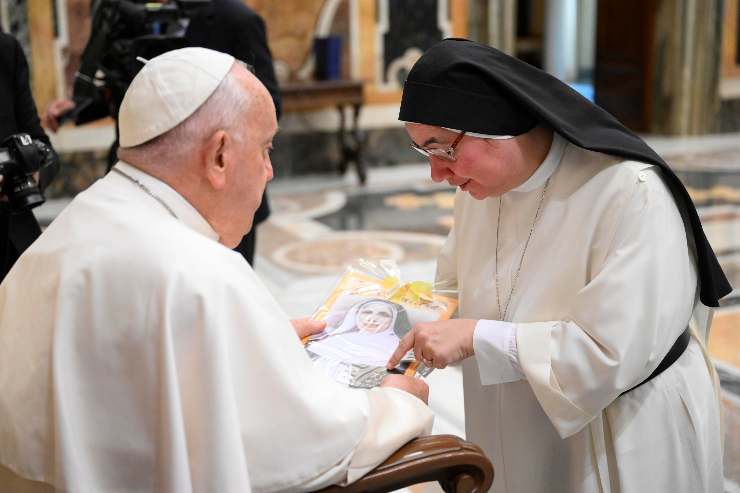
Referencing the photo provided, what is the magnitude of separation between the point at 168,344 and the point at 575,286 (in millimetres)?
1067

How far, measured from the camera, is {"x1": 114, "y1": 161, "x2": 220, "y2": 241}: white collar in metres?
1.71

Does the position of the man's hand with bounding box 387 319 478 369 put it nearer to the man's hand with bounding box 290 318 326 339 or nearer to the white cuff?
the white cuff

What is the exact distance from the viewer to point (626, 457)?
2.18 metres

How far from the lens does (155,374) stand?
1585 mm

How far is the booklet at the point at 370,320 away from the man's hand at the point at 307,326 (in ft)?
0.05

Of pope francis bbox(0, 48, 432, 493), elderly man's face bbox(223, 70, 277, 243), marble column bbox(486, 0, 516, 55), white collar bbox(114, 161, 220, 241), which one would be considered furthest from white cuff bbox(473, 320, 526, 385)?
marble column bbox(486, 0, 516, 55)

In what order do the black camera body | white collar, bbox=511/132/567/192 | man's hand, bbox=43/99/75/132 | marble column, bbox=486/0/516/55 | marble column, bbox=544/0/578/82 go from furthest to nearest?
marble column, bbox=544/0/578/82, marble column, bbox=486/0/516/55, man's hand, bbox=43/99/75/132, the black camera body, white collar, bbox=511/132/567/192

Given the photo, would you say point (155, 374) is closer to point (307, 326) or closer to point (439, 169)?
point (307, 326)

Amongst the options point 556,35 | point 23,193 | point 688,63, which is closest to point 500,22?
point 688,63

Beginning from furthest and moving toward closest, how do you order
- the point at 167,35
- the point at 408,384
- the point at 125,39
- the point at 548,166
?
the point at 125,39 < the point at 167,35 < the point at 548,166 < the point at 408,384

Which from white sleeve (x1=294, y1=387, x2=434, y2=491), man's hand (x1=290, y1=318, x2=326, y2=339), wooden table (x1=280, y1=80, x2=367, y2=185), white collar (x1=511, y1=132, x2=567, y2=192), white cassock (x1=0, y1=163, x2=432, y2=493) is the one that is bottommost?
wooden table (x1=280, y1=80, x2=367, y2=185)

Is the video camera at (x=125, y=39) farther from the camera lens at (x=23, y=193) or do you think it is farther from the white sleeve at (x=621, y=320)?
the white sleeve at (x=621, y=320)

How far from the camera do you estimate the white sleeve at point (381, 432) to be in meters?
1.69

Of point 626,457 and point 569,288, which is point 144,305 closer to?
point 569,288
